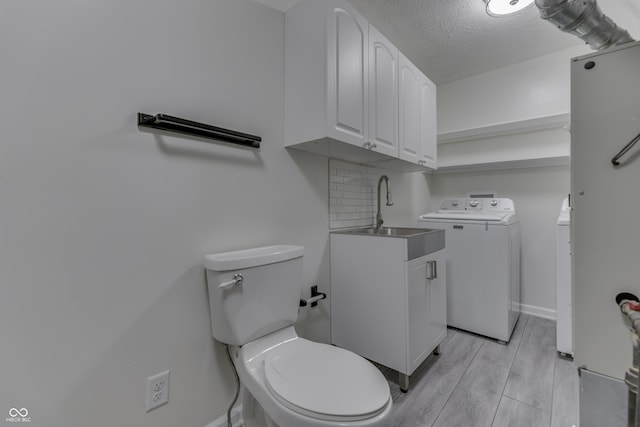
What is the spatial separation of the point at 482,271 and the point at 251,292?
6.12ft

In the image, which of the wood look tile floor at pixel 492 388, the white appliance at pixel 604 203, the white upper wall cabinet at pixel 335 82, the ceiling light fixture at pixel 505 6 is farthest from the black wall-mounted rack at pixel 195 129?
the ceiling light fixture at pixel 505 6

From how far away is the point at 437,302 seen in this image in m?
1.80

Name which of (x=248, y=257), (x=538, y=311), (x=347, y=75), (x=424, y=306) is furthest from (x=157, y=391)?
(x=538, y=311)

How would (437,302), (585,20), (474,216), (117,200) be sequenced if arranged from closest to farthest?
(117,200) < (585,20) < (437,302) < (474,216)

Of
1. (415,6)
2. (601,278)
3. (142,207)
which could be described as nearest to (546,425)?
(601,278)

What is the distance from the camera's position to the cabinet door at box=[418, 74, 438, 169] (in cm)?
214

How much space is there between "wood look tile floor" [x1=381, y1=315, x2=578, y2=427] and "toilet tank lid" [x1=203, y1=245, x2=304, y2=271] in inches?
40.1

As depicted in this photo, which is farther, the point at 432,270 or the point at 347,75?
the point at 432,270

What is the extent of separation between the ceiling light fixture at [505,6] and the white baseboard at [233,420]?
2712mm

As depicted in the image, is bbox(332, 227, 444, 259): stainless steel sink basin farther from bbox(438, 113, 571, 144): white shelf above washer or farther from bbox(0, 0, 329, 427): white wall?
bbox(438, 113, 571, 144): white shelf above washer

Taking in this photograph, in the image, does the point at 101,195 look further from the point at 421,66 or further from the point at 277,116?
the point at 421,66

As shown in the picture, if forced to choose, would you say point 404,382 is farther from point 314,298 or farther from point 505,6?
point 505,6

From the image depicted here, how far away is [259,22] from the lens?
142 cm

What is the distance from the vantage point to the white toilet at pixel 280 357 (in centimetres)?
82
